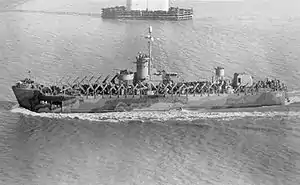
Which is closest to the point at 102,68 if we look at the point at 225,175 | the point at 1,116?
the point at 1,116

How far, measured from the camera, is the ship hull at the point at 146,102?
40.5m

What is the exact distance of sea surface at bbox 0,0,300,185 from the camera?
29312 millimetres

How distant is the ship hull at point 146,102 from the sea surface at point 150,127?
1.92 ft

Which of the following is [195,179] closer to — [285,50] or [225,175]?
[225,175]

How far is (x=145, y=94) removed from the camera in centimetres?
4209

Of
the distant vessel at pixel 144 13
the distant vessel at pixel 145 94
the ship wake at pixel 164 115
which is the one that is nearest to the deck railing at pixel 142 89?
the distant vessel at pixel 145 94

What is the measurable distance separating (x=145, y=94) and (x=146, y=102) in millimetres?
672

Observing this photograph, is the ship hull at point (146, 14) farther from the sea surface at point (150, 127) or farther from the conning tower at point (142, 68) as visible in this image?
the conning tower at point (142, 68)

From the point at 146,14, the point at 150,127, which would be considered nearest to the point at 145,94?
the point at 150,127

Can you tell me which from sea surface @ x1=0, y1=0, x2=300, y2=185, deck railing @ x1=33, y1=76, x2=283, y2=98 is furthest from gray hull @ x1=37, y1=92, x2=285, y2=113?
sea surface @ x1=0, y1=0, x2=300, y2=185

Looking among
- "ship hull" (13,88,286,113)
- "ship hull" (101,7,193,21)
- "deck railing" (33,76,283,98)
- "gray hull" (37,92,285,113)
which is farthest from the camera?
"ship hull" (101,7,193,21)

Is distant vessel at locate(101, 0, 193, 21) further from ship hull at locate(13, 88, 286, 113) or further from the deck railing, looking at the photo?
the deck railing

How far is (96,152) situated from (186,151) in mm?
5257

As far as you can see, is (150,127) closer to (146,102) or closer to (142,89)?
(146,102)
